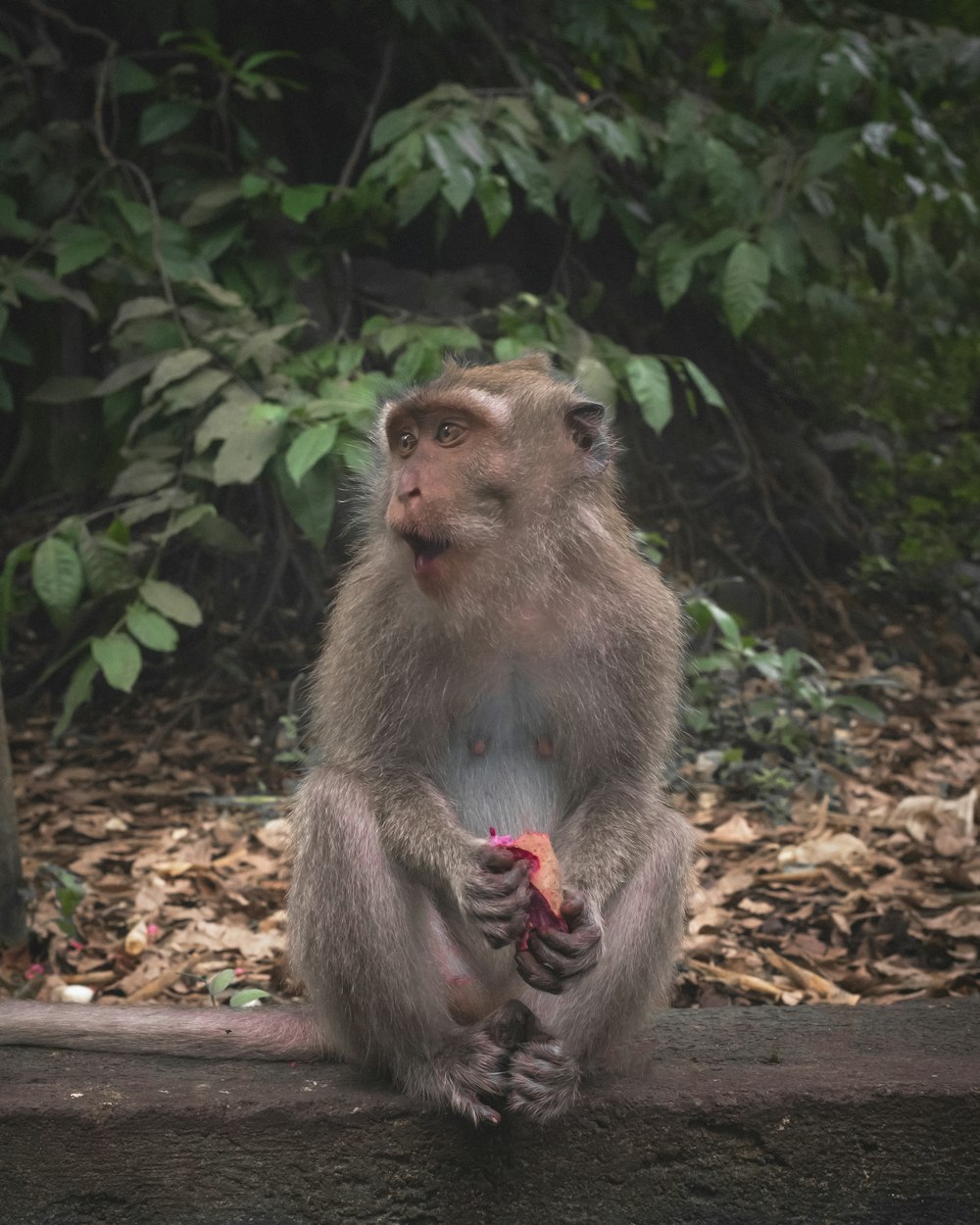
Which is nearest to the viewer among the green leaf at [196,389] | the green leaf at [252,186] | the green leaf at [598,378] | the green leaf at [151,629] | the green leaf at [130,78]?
the green leaf at [151,629]

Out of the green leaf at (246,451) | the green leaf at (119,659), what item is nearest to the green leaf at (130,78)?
the green leaf at (246,451)

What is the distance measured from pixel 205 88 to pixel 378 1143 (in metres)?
5.47

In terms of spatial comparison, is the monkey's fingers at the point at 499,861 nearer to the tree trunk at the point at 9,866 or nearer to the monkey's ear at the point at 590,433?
the monkey's ear at the point at 590,433

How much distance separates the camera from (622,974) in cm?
294

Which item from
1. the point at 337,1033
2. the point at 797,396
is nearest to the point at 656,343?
the point at 797,396

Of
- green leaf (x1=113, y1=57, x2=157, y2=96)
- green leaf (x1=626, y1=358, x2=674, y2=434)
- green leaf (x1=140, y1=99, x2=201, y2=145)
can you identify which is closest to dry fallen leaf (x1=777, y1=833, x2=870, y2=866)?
green leaf (x1=626, y1=358, x2=674, y2=434)

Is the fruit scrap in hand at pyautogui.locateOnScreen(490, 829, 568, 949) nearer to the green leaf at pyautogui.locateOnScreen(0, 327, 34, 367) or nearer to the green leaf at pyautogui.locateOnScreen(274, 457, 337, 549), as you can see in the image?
the green leaf at pyautogui.locateOnScreen(274, 457, 337, 549)

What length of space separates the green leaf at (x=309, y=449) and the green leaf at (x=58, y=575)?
2.85 ft

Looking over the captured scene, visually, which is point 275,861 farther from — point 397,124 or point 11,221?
point 397,124

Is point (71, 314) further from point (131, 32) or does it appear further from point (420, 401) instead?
point (420, 401)

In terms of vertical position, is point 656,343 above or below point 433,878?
above

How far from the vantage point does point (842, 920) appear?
15.1 ft

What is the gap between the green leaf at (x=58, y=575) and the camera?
4.87m

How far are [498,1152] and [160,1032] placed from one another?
81 cm
